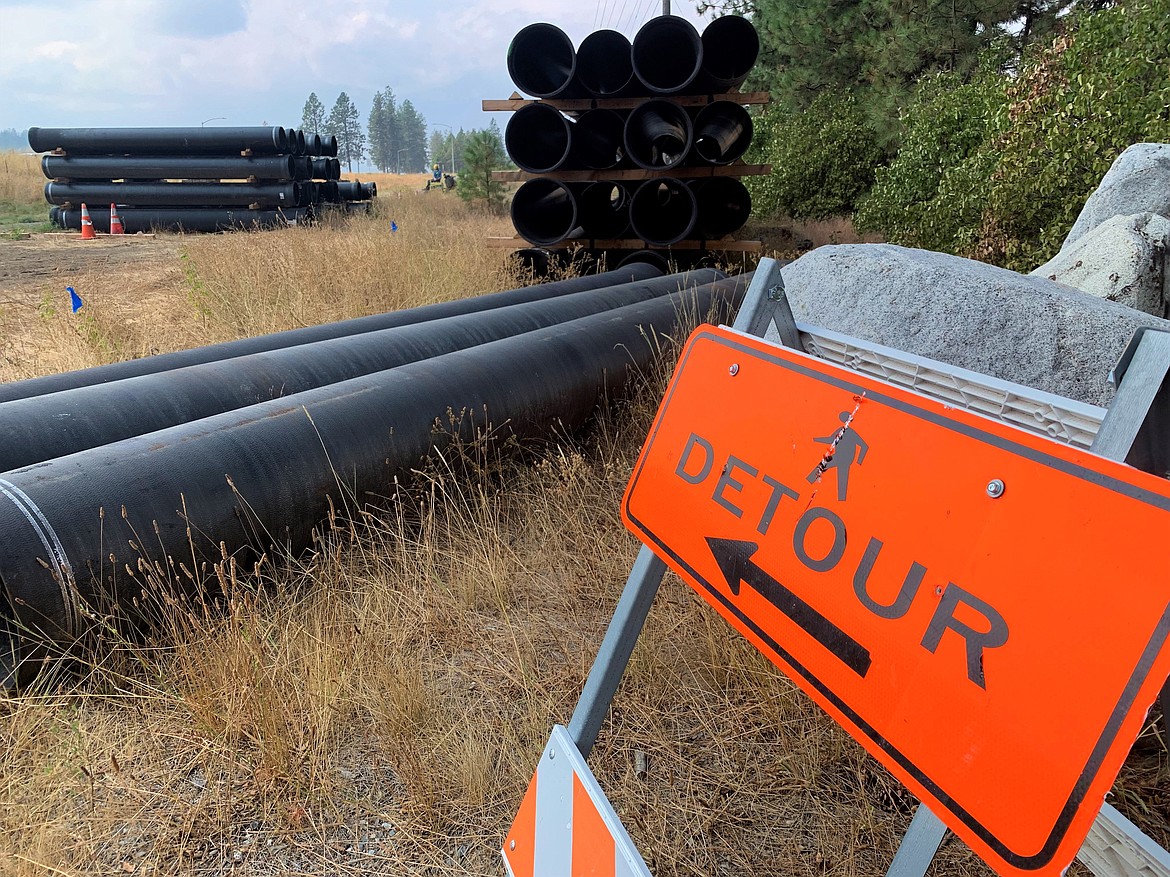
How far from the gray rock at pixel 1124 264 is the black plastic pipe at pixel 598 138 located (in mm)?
4585

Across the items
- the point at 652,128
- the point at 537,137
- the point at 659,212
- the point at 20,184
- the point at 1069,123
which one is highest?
the point at 1069,123

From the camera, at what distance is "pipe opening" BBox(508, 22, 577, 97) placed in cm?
678

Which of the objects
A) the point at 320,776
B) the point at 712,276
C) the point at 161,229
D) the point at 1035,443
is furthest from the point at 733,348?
the point at 161,229

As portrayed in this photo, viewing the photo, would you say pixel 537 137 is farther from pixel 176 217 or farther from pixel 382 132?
pixel 382 132

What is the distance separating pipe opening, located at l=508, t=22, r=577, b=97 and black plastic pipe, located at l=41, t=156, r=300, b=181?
8.26 m

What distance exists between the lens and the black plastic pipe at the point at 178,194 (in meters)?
13.7

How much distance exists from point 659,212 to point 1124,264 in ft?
18.6

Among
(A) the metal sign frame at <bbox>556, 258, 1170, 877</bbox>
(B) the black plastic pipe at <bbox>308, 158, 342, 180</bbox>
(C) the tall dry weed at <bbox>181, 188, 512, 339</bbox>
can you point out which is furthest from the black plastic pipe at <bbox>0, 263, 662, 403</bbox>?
(B) the black plastic pipe at <bbox>308, 158, 342, 180</bbox>

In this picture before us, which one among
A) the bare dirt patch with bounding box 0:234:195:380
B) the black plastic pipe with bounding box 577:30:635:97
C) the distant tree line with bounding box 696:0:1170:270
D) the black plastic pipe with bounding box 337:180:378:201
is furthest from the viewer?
the black plastic pipe with bounding box 337:180:378:201

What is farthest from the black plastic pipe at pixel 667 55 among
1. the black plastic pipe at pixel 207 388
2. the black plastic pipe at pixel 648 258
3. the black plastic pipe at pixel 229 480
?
the black plastic pipe at pixel 229 480

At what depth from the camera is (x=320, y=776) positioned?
1760mm

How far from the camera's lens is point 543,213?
7.93m

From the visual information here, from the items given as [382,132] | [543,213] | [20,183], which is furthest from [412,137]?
[543,213]

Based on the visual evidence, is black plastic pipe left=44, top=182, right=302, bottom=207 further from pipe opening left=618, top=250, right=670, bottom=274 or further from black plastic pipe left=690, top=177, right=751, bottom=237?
black plastic pipe left=690, top=177, right=751, bottom=237
